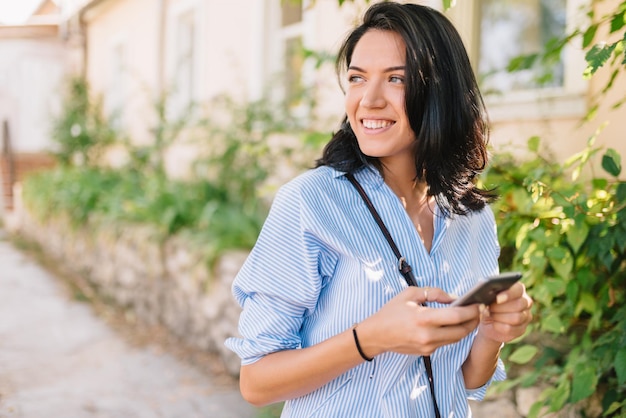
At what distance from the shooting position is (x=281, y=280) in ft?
4.79

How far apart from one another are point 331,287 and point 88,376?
13.4ft

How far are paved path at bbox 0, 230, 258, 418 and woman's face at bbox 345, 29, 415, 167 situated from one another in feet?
9.79

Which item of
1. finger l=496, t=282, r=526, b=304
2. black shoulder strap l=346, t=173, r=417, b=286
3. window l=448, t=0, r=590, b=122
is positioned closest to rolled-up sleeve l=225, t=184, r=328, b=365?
black shoulder strap l=346, t=173, r=417, b=286

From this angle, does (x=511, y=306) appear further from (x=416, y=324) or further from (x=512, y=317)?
(x=416, y=324)

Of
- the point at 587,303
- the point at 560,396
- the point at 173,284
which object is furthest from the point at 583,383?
the point at 173,284

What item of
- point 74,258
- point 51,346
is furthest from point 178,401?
point 74,258

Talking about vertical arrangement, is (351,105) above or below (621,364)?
above

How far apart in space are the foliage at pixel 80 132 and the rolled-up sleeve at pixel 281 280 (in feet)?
34.8

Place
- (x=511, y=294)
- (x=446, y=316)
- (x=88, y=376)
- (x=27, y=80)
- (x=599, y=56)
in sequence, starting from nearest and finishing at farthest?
(x=446, y=316) < (x=511, y=294) < (x=599, y=56) < (x=88, y=376) < (x=27, y=80)

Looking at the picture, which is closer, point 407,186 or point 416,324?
point 416,324

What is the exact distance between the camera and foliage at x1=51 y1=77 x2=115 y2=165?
11.7 m

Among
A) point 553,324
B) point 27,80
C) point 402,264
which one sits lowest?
point 553,324

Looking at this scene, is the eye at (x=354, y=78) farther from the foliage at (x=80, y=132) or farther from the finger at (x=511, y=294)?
the foliage at (x=80, y=132)

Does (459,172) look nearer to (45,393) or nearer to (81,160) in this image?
(45,393)
